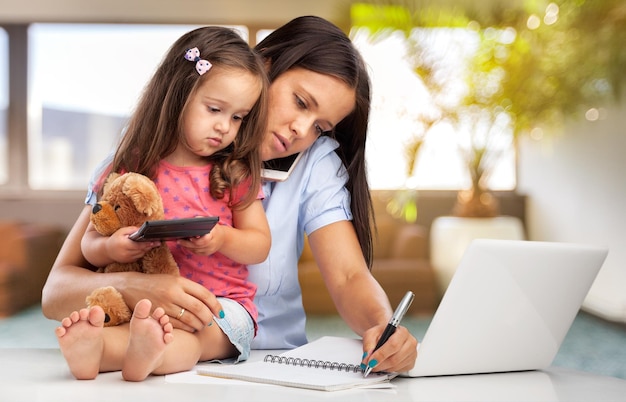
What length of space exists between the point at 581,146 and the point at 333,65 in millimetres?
4188

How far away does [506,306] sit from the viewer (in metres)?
1.16

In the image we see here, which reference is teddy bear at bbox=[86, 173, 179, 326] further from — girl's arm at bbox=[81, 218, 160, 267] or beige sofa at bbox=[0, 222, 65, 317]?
beige sofa at bbox=[0, 222, 65, 317]

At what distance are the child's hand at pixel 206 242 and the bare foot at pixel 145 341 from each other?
141mm

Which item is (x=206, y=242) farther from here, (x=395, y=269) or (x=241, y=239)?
(x=395, y=269)

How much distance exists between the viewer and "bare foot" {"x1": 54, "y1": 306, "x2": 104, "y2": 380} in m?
1.06

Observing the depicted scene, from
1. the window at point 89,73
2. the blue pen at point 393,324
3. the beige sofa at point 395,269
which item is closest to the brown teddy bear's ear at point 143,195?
the blue pen at point 393,324

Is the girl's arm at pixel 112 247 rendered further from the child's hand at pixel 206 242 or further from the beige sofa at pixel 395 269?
the beige sofa at pixel 395 269

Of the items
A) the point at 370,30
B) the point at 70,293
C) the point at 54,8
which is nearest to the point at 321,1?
the point at 370,30

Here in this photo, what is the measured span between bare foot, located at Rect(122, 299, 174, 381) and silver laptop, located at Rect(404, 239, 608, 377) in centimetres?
38

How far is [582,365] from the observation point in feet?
14.5

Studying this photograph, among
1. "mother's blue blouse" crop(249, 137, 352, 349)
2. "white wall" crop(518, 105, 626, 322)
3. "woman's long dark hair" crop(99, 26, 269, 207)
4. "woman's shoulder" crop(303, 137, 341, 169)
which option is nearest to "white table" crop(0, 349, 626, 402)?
"woman's long dark hair" crop(99, 26, 269, 207)

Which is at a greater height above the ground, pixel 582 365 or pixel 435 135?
pixel 435 135

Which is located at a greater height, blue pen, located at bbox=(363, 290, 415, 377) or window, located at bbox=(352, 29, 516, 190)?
blue pen, located at bbox=(363, 290, 415, 377)

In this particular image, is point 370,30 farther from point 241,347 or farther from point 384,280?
point 241,347
